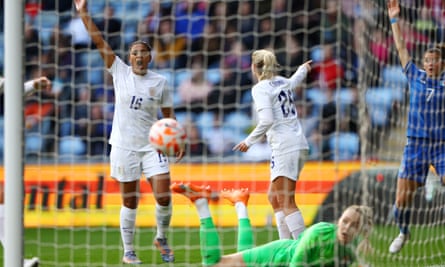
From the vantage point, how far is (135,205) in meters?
7.86

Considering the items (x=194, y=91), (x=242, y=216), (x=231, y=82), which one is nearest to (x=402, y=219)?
(x=194, y=91)

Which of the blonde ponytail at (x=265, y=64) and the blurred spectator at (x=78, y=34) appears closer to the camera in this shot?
the blonde ponytail at (x=265, y=64)

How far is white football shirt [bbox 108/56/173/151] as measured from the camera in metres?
7.83

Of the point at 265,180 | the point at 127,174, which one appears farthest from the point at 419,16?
the point at 127,174

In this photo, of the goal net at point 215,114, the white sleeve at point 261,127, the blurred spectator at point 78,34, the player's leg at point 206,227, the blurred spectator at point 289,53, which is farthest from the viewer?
the blurred spectator at point 289,53

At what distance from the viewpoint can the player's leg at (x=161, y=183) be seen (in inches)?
308

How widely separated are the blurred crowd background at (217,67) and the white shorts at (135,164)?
6.44ft

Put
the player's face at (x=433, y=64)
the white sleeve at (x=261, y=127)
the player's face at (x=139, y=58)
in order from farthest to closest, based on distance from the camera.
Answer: the player's face at (x=433, y=64) → the player's face at (x=139, y=58) → the white sleeve at (x=261, y=127)

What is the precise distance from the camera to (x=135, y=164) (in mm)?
7875

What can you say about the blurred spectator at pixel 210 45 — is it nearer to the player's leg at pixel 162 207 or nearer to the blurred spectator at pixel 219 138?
the blurred spectator at pixel 219 138

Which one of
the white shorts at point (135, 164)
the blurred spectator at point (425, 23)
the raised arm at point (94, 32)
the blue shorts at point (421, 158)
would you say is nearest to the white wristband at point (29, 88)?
the raised arm at point (94, 32)

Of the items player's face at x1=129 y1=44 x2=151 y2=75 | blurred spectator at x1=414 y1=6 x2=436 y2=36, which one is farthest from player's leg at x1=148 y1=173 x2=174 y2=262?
blurred spectator at x1=414 y1=6 x2=436 y2=36

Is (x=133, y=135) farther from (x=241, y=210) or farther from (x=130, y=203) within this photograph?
(x=241, y=210)

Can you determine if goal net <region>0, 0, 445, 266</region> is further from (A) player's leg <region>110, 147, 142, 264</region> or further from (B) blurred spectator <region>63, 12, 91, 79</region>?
(A) player's leg <region>110, 147, 142, 264</region>
